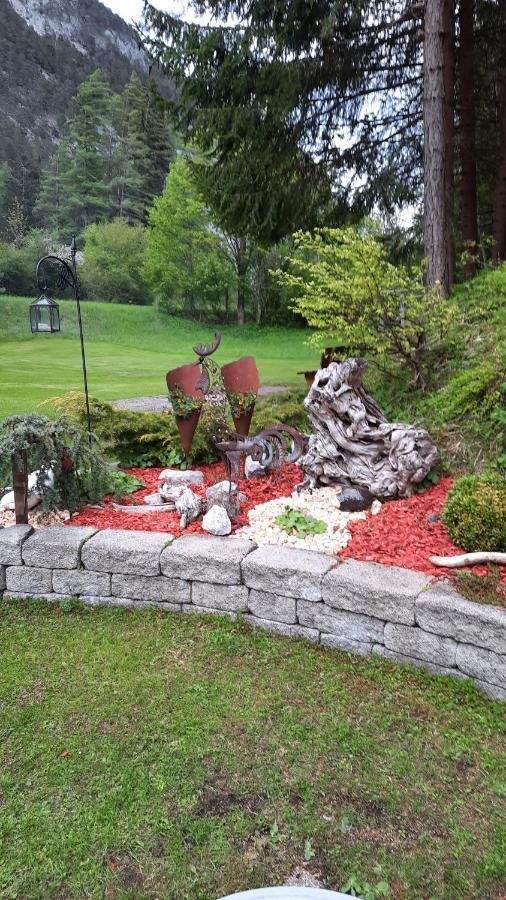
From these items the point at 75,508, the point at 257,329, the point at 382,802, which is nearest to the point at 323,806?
the point at 382,802

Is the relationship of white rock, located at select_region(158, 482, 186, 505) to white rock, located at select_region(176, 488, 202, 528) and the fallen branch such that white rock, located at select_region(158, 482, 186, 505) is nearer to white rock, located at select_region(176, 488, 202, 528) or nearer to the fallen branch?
white rock, located at select_region(176, 488, 202, 528)

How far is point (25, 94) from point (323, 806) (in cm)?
4576

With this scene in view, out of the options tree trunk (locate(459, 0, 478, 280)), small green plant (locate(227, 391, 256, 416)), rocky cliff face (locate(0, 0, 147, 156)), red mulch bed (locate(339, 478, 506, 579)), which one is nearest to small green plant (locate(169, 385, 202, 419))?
small green plant (locate(227, 391, 256, 416))

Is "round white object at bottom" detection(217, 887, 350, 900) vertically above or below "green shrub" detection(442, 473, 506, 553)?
below

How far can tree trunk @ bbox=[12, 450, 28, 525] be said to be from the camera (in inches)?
136

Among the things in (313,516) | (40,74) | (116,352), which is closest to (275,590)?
(313,516)

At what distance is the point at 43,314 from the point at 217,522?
2307 mm

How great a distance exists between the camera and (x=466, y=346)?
5.03 m

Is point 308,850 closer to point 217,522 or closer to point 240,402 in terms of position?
point 217,522

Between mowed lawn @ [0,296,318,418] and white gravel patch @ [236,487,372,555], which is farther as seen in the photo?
mowed lawn @ [0,296,318,418]

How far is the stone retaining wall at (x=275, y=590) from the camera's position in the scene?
2457 mm

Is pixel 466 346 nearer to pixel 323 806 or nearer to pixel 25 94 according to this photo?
pixel 323 806

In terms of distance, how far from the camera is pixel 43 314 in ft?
14.5

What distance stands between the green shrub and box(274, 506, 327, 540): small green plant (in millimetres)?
710
